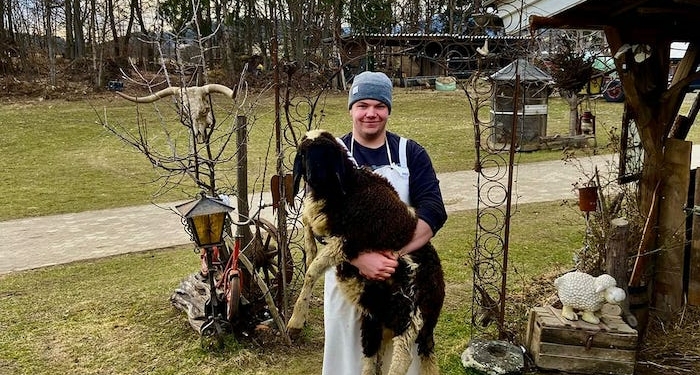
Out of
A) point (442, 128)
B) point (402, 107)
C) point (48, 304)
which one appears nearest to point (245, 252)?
point (48, 304)

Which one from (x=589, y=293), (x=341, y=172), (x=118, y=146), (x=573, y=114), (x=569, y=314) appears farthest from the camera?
(x=118, y=146)

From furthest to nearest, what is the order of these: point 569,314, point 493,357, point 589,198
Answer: point 589,198
point 493,357
point 569,314

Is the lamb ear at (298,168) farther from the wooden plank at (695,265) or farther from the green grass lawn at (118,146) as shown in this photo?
the wooden plank at (695,265)

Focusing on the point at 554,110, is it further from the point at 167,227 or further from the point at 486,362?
the point at 486,362

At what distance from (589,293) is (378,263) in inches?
67.8

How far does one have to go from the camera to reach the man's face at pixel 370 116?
7.56 feet

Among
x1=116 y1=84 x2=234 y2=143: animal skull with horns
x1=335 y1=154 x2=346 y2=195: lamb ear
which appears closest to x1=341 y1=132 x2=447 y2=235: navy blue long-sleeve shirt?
x1=335 y1=154 x2=346 y2=195: lamb ear

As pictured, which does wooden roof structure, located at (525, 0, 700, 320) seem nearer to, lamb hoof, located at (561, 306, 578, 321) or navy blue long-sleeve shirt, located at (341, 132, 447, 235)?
lamb hoof, located at (561, 306, 578, 321)

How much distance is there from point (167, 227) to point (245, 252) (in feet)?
11.2

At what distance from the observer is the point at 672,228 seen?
3.72m

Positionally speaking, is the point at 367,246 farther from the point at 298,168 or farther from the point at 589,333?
the point at 589,333

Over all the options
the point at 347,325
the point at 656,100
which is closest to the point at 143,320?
the point at 347,325

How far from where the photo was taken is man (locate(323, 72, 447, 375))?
2267 mm

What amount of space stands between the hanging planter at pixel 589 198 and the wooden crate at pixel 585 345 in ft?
2.98
